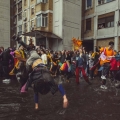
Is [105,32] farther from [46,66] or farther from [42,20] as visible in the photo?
[46,66]

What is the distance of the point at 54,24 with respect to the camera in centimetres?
2922

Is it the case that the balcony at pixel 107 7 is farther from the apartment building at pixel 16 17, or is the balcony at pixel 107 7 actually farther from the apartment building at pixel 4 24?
the apartment building at pixel 4 24

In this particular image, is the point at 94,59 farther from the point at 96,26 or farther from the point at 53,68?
the point at 96,26

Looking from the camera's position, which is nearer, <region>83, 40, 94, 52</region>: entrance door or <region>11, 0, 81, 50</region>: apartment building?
<region>11, 0, 81, 50</region>: apartment building

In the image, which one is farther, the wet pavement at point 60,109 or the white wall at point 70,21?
the white wall at point 70,21

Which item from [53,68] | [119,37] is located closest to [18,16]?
[119,37]

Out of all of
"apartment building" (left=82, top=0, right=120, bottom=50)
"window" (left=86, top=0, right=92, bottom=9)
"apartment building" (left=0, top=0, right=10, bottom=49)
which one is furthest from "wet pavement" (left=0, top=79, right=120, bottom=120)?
"apartment building" (left=0, top=0, right=10, bottom=49)

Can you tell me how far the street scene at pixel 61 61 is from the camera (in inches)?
210

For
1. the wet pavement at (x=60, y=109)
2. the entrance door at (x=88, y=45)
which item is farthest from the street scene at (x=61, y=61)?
the entrance door at (x=88, y=45)

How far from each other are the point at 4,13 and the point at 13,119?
38.1 m

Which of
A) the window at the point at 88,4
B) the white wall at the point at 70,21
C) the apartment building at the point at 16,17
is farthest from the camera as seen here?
the apartment building at the point at 16,17

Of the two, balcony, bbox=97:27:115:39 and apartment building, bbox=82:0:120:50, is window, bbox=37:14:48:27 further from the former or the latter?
balcony, bbox=97:27:115:39

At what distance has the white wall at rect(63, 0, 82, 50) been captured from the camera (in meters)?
28.2

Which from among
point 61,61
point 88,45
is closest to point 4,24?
point 88,45
